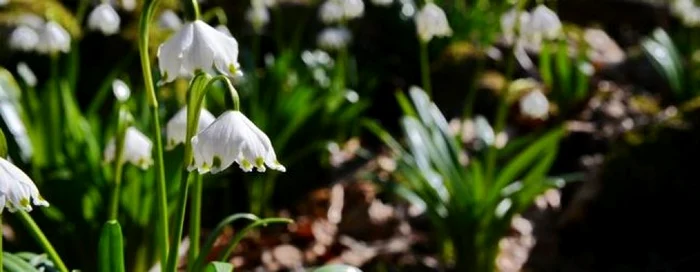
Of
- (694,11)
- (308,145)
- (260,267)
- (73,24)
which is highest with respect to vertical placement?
(694,11)

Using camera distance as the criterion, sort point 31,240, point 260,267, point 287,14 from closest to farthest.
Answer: point 31,240 < point 260,267 < point 287,14

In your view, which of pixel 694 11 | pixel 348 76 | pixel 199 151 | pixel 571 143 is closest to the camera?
pixel 199 151

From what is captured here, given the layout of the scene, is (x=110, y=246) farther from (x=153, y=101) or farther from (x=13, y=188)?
(x=13, y=188)

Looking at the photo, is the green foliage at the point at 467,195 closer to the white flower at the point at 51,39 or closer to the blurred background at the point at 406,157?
the blurred background at the point at 406,157

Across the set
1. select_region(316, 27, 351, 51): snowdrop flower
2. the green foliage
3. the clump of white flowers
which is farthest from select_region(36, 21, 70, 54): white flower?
select_region(316, 27, 351, 51): snowdrop flower

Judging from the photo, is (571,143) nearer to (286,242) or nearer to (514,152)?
(514,152)

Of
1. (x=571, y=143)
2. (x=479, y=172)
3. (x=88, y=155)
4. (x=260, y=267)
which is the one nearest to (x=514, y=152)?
(x=571, y=143)

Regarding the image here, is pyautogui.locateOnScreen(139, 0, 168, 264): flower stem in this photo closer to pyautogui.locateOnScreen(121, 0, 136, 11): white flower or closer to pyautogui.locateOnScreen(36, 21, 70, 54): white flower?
pyautogui.locateOnScreen(36, 21, 70, 54): white flower
